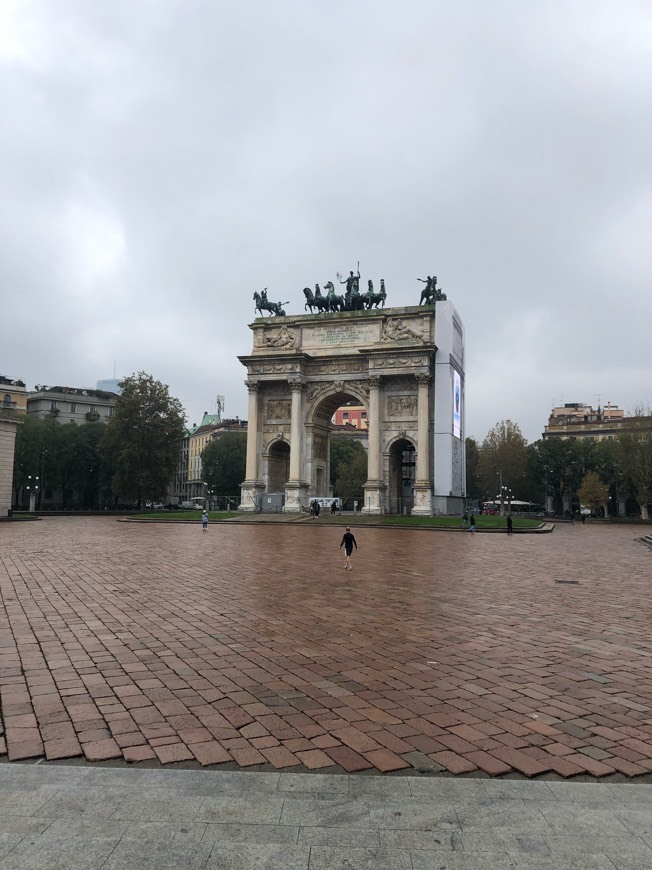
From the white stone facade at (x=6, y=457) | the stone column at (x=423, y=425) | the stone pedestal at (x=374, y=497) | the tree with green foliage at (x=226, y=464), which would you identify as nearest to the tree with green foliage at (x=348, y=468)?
the tree with green foliage at (x=226, y=464)

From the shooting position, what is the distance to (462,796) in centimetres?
409

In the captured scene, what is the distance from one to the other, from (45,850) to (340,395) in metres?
52.9

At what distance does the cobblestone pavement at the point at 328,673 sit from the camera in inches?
190

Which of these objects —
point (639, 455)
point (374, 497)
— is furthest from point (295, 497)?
point (639, 455)

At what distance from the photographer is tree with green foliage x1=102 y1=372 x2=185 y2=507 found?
6038 cm

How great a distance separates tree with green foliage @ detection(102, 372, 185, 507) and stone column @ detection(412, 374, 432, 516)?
24752 mm

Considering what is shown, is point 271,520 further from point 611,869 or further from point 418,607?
point 611,869

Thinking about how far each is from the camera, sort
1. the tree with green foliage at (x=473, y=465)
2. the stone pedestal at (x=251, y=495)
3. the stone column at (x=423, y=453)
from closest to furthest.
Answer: the stone column at (x=423, y=453) < the stone pedestal at (x=251, y=495) < the tree with green foliage at (x=473, y=465)

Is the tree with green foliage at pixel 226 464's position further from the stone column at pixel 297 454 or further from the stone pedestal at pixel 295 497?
the stone pedestal at pixel 295 497

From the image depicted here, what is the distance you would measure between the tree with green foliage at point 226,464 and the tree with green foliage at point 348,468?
13.3 metres

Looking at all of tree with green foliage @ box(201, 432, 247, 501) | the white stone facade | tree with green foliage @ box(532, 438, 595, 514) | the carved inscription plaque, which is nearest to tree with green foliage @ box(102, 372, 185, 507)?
the white stone facade

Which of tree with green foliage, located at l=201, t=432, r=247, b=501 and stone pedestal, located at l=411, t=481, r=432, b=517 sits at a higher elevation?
tree with green foliage, located at l=201, t=432, r=247, b=501

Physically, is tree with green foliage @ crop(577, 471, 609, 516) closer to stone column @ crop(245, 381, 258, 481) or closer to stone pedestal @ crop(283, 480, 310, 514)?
stone pedestal @ crop(283, 480, 310, 514)

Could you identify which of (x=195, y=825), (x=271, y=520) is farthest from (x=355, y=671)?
(x=271, y=520)
